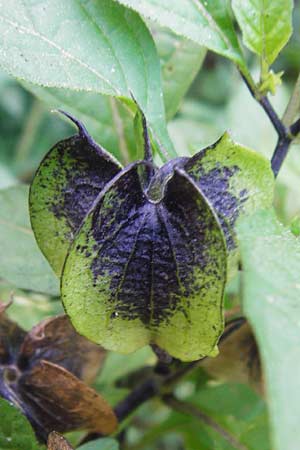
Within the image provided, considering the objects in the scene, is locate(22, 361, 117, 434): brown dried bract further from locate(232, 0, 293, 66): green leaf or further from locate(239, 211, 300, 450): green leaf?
locate(232, 0, 293, 66): green leaf

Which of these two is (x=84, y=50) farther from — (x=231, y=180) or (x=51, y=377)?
(x=51, y=377)

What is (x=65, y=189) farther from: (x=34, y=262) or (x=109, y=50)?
(x=34, y=262)

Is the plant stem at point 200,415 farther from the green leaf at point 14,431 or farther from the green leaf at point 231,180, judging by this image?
the green leaf at point 231,180

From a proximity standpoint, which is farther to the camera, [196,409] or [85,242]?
[196,409]

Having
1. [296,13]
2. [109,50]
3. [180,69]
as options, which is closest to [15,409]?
[109,50]

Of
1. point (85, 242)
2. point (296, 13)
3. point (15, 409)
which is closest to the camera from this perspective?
point (85, 242)
